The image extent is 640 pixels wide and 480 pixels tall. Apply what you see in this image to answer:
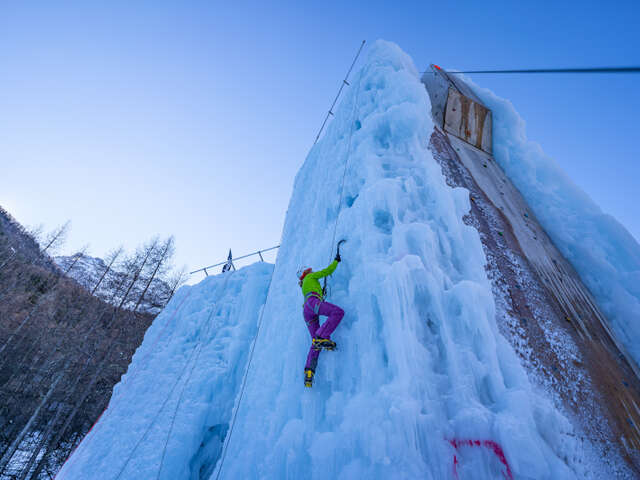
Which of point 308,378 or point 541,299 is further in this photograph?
point 541,299

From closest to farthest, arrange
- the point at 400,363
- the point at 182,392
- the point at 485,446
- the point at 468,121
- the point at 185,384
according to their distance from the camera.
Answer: the point at 485,446 < the point at 400,363 < the point at 182,392 < the point at 185,384 < the point at 468,121

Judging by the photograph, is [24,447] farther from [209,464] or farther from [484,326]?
[484,326]

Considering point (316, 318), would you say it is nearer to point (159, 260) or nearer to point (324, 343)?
point (324, 343)

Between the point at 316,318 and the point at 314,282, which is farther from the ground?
the point at 314,282

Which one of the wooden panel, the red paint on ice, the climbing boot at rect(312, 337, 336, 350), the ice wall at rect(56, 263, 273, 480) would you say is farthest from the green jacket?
the wooden panel

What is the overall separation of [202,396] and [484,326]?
5201 mm

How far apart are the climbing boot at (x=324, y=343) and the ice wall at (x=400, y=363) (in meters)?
0.21

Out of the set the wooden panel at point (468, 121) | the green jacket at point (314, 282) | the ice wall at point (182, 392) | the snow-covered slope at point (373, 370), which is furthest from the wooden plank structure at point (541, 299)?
the ice wall at point (182, 392)

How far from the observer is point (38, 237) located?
21.0 metres

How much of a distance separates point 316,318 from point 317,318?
12 millimetres

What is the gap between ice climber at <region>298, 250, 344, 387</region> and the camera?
2682mm

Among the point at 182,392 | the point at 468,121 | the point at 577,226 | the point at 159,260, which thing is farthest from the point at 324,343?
the point at 159,260

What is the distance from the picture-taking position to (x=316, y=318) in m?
3.07

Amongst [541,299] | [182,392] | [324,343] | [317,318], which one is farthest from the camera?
[182,392]
